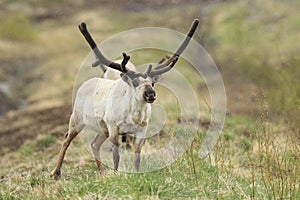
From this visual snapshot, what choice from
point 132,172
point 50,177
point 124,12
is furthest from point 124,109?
point 124,12

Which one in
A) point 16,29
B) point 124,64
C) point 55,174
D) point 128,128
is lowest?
point 55,174

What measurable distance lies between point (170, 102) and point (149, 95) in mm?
9296

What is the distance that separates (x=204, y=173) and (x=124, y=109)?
1.60 meters

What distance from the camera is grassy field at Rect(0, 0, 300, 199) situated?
631 cm

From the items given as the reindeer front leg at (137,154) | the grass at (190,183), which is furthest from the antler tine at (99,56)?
the grass at (190,183)

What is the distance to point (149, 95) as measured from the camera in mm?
7121

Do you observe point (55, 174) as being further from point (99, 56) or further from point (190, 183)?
point (190, 183)

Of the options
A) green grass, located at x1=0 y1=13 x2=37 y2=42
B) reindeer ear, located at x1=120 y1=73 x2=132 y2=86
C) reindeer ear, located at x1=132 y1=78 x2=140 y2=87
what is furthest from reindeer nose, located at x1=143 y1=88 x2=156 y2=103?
green grass, located at x1=0 y1=13 x2=37 y2=42

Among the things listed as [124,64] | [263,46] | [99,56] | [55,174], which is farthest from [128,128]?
[263,46]

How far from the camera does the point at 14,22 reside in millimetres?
53219

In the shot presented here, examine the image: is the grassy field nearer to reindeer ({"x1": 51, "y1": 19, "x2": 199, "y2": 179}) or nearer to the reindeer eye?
reindeer ({"x1": 51, "y1": 19, "x2": 199, "y2": 179})

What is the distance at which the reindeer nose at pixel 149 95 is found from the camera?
7.12 m

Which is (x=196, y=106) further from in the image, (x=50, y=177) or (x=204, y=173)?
(x=204, y=173)

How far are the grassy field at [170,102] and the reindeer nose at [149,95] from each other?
891mm
